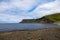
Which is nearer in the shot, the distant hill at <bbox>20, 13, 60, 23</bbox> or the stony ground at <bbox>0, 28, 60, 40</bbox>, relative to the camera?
the stony ground at <bbox>0, 28, 60, 40</bbox>

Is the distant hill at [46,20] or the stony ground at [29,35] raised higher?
the distant hill at [46,20]

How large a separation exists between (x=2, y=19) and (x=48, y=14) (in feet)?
2.70

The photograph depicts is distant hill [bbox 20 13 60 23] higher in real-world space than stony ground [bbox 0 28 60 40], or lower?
higher

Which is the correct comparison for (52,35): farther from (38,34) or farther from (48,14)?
(48,14)

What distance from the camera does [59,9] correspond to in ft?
8.18

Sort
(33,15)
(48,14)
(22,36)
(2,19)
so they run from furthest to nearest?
(48,14), (33,15), (2,19), (22,36)

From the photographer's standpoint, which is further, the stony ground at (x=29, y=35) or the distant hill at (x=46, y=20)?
the distant hill at (x=46, y=20)

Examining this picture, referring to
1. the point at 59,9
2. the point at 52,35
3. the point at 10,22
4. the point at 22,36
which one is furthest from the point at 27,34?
the point at 59,9

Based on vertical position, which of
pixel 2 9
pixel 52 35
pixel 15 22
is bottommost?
pixel 52 35

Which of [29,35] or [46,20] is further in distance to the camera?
[46,20]

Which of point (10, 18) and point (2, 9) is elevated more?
point (2, 9)

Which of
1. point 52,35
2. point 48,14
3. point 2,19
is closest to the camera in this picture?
point 52,35

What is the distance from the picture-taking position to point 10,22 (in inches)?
87.0

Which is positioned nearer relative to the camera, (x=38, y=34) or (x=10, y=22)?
(x=38, y=34)
